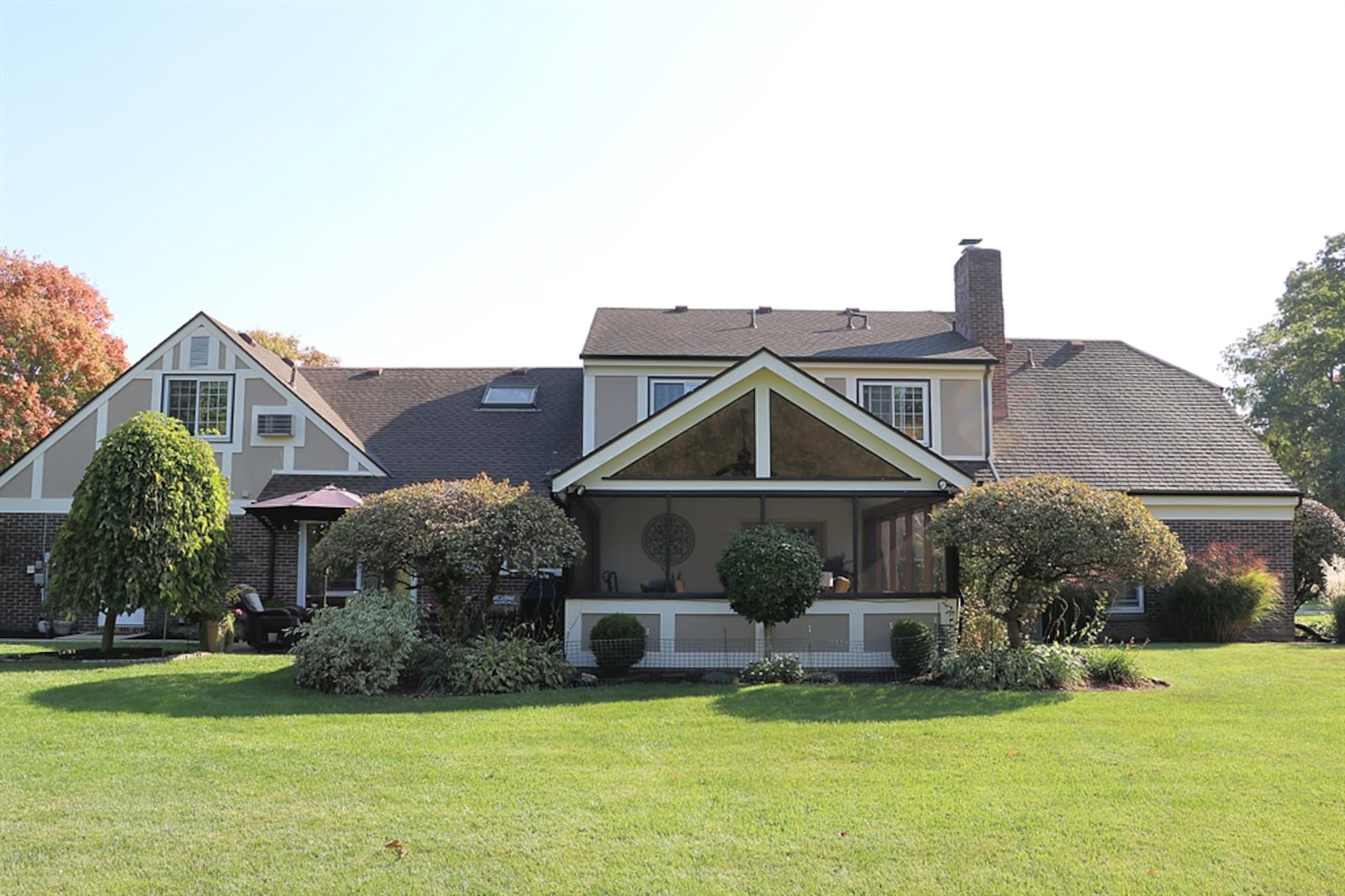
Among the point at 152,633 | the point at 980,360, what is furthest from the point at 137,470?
the point at 980,360

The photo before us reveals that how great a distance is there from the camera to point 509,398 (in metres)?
22.4

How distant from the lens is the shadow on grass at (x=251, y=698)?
10.2 m

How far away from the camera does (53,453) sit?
18.8 meters

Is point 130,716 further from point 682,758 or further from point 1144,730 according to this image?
point 1144,730

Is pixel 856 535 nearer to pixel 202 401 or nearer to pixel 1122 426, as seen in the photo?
pixel 1122 426

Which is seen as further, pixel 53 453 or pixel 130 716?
pixel 53 453

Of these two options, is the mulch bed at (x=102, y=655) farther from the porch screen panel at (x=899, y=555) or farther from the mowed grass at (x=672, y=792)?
the porch screen panel at (x=899, y=555)

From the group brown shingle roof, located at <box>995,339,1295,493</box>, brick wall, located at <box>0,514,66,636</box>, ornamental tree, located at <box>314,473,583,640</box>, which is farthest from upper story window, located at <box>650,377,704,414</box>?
brick wall, located at <box>0,514,66,636</box>

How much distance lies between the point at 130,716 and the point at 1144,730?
9541mm

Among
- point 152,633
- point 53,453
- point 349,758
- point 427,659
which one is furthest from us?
point 53,453

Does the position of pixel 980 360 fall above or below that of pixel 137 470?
above

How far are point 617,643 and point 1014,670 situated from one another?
4.88 m

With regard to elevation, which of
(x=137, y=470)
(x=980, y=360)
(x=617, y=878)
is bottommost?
(x=617, y=878)

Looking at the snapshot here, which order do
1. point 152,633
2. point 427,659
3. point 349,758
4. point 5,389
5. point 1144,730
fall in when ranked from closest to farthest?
point 349,758 < point 1144,730 < point 427,659 < point 152,633 < point 5,389
